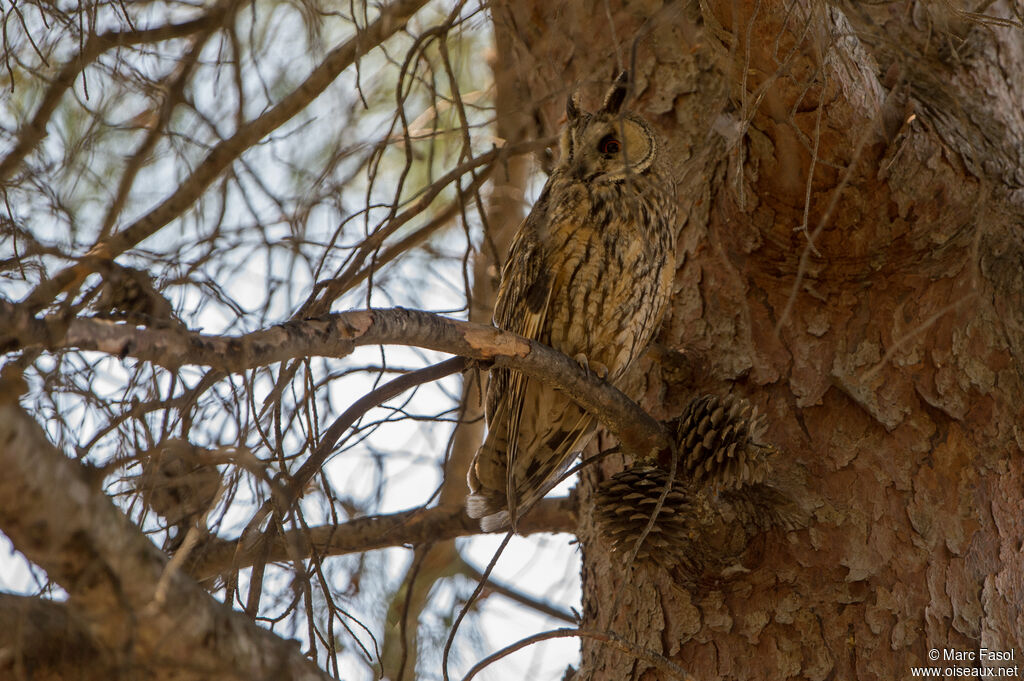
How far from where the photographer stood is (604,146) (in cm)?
205

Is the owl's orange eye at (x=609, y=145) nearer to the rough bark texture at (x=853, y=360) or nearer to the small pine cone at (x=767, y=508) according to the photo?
the rough bark texture at (x=853, y=360)

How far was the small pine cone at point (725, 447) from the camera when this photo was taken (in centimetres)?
150

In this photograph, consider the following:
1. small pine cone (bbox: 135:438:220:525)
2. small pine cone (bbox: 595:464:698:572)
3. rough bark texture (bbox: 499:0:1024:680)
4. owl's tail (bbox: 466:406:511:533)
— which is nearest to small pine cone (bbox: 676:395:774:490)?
small pine cone (bbox: 595:464:698:572)

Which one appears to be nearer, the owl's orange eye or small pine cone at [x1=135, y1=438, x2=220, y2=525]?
small pine cone at [x1=135, y1=438, x2=220, y2=525]

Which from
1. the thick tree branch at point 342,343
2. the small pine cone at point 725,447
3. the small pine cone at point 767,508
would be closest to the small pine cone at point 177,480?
the thick tree branch at point 342,343

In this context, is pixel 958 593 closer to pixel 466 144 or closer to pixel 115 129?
pixel 466 144

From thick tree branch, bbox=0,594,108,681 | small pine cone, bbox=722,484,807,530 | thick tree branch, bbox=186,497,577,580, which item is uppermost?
thick tree branch, bbox=186,497,577,580

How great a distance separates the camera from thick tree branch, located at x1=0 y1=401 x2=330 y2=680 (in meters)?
0.76

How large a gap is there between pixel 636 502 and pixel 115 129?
3.69 feet

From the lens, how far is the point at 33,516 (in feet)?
2.52

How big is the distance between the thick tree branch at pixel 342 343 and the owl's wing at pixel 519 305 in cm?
33

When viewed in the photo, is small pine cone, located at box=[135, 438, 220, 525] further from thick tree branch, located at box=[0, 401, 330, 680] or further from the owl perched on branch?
the owl perched on branch

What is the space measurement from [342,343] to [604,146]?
1.15m

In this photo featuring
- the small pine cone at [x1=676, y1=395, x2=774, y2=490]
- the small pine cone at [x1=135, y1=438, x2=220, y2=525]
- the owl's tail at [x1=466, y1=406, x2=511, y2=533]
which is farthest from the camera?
the owl's tail at [x1=466, y1=406, x2=511, y2=533]
